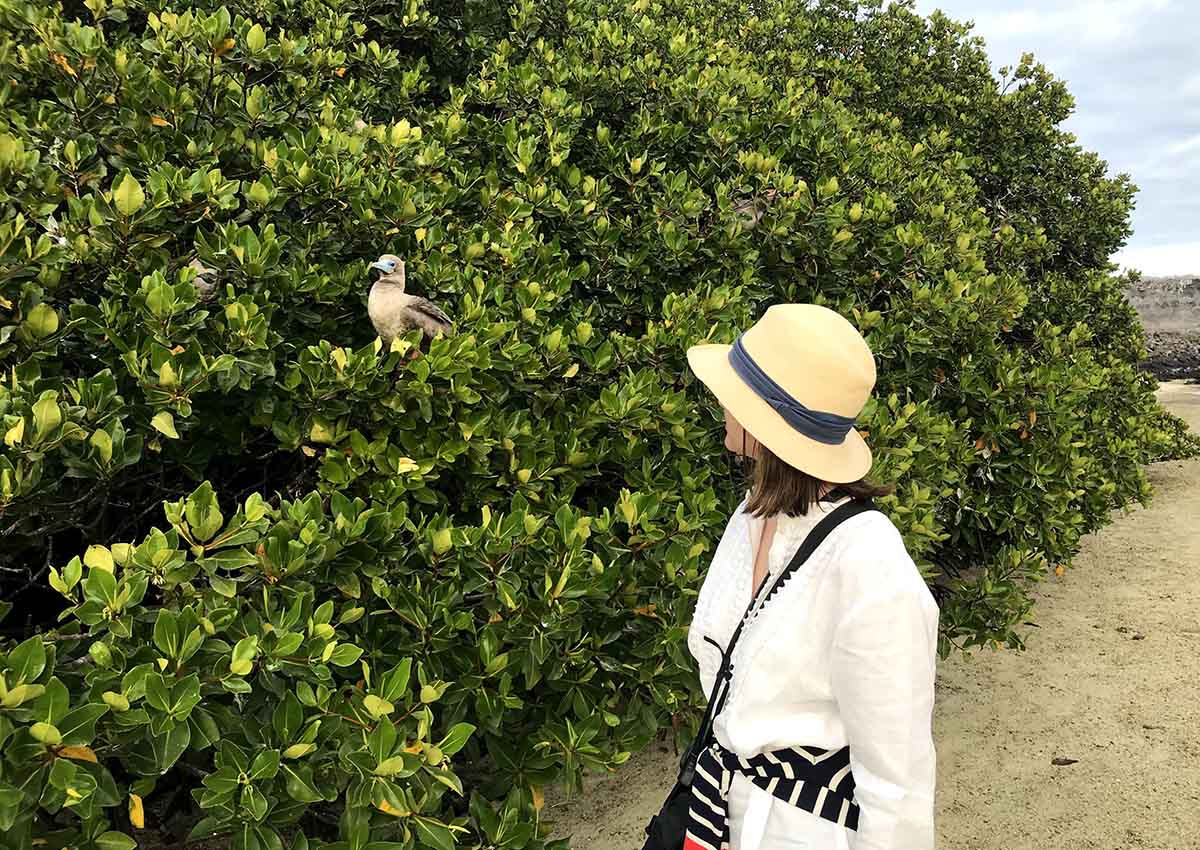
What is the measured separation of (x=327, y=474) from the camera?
3.45 m

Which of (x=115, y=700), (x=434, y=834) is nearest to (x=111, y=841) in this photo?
(x=115, y=700)

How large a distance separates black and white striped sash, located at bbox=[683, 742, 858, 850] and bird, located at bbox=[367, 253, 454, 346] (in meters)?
2.03

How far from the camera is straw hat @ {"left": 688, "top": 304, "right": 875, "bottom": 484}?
7.83 ft

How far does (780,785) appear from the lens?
7.82 ft

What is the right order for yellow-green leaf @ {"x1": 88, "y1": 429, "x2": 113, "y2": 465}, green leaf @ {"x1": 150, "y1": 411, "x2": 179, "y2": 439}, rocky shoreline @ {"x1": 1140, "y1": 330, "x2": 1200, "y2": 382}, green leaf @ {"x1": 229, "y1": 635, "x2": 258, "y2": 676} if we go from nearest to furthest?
green leaf @ {"x1": 229, "y1": 635, "x2": 258, "y2": 676}
yellow-green leaf @ {"x1": 88, "y1": 429, "x2": 113, "y2": 465}
green leaf @ {"x1": 150, "y1": 411, "x2": 179, "y2": 439}
rocky shoreline @ {"x1": 1140, "y1": 330, "x2": 1200, "y2": 382}

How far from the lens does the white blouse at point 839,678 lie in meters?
2.11

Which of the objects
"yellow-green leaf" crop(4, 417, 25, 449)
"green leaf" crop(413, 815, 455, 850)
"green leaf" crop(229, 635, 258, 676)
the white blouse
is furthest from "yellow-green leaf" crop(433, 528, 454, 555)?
"yellow-green leaf" crop(4, 417, 25, 449)

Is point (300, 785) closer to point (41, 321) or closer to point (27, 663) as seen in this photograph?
point (27, 663)

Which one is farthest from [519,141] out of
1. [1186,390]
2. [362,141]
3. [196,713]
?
[1186,390]

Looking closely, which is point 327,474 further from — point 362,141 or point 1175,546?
point 1175,546

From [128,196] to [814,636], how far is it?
3.04 m

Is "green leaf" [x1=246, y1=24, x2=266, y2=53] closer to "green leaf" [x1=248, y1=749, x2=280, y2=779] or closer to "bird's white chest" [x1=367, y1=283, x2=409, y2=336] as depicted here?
"bird's white chest" [x1=367, y1=283, x2=409, y2=336]

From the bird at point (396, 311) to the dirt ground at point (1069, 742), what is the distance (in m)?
2.79

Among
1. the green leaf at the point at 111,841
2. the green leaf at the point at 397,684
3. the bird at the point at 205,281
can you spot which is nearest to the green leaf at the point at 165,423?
the bird at the point at 205,281
